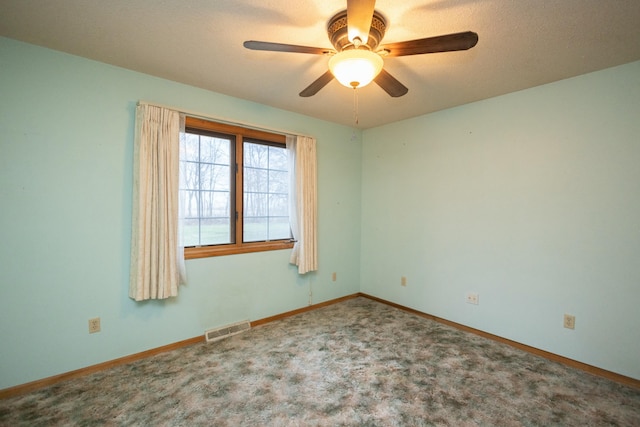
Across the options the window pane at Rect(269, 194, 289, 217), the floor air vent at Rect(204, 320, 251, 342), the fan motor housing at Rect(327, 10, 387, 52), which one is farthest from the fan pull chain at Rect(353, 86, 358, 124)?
the floor air vent at Rect(204, 320, 251, 342)

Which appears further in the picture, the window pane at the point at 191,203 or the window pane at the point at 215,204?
the window pane at the point at 215,204

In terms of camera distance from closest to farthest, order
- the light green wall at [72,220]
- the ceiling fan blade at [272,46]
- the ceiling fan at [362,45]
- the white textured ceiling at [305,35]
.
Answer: the ceiling fan at [362,45] → the ceiling fan blade at [272,46] → the white textured ceiling at [305,35] → the light green wall at [72,220]

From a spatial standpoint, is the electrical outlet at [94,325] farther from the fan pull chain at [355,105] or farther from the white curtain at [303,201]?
the fan pull chain at [355,105]

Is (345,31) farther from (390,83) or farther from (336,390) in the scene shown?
(336,390)

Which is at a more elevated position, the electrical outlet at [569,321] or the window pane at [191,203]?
the window pane at [191,203]

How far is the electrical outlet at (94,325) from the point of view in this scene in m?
2.23

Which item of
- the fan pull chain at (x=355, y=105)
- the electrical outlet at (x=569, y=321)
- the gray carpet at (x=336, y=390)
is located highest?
the fan pull chain at (x=355, y=105)

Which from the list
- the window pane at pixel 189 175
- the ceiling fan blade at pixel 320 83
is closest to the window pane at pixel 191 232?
the window pane at pixel 189 175

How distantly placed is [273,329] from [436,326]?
1.81 meters

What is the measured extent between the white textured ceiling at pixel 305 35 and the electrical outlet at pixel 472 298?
2067 mm

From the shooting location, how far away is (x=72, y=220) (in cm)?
217

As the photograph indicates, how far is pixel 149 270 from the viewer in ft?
7.85

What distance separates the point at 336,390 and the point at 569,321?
2.08 metres

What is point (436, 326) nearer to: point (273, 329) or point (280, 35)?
point (273, 329)
